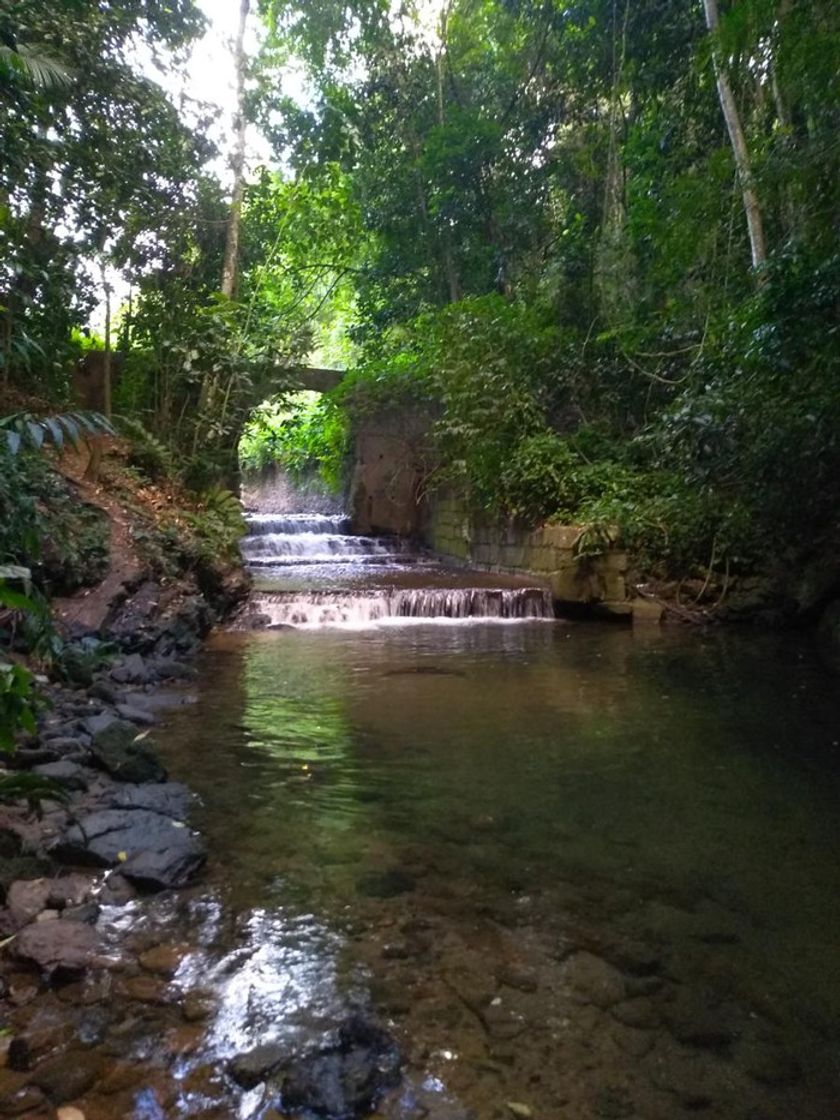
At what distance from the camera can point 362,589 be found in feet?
37.8

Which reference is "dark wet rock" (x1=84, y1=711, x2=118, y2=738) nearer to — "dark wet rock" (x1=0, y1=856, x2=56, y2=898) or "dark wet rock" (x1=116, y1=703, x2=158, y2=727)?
"dark wet rock" (x1=116, y1=703, x2=158, y2=727)

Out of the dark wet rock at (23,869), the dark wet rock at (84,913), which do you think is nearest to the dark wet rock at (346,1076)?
the dark wet rock at (84,913)

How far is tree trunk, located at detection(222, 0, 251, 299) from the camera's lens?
12289mm

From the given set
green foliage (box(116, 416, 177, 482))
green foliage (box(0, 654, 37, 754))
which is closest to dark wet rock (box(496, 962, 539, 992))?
green foliage (box(0, 654, 37, 754))

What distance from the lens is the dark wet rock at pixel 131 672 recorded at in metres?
6.61

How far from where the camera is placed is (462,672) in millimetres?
7594

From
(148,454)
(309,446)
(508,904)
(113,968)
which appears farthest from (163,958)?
(309,446)

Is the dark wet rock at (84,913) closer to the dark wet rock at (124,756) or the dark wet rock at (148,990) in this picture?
the dark wet rock at (148,990)

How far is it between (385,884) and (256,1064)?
1.14 meters

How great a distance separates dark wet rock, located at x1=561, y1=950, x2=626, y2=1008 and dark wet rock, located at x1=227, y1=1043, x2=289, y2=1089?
94 centimetres

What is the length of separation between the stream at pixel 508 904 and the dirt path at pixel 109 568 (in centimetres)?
149

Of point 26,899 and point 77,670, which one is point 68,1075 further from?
point 77,670

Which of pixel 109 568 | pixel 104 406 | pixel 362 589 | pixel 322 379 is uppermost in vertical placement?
pixel 322 379

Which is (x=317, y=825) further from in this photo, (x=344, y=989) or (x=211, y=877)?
(x=344, y=989)
